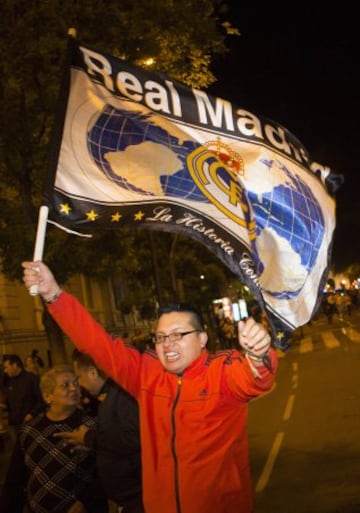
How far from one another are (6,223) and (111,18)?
4.76m

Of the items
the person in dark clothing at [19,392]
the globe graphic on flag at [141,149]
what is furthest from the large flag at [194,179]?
the person in dark clothing at [19,392]

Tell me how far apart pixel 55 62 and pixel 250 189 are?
1012cm

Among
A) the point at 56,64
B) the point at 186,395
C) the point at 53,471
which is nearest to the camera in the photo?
the point at 186,395

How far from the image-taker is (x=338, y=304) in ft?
169

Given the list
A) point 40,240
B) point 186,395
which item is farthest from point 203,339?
point 40,240

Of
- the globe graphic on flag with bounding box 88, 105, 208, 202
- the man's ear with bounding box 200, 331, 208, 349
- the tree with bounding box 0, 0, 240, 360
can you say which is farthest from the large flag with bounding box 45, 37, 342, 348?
the tree with bounding box 0, 0, 240, 360

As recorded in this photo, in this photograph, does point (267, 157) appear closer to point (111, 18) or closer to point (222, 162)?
point (222, 162)

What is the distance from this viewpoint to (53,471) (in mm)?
4281

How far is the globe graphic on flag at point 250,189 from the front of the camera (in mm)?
4578

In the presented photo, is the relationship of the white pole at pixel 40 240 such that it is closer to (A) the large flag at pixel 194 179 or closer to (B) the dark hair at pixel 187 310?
(A) the large flag at pixel 194 179

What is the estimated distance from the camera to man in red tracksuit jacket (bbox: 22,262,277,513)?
317 cm

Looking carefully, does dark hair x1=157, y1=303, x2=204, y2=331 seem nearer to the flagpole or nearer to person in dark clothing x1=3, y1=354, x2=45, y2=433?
the flagpole

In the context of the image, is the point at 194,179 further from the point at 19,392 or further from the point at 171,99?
the point at 19,392

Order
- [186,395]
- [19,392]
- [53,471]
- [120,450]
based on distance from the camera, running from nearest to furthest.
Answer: [186,395] < [120,450] < [53,471] < [19,392]
